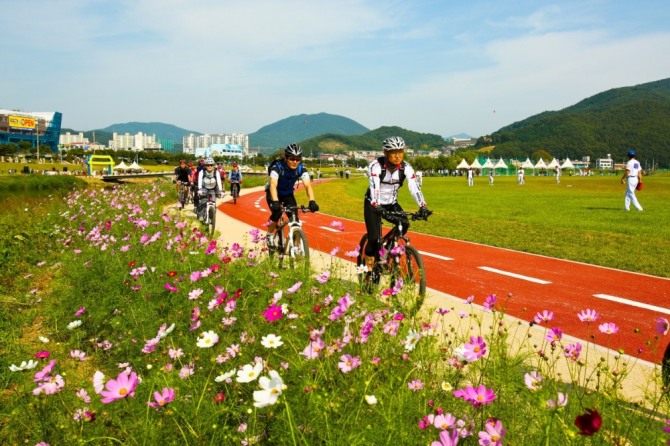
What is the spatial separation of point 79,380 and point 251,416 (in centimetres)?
203

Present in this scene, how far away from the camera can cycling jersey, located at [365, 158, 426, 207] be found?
21.6 ft

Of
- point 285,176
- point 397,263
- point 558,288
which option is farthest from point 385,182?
point 558,288

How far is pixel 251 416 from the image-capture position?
2742mm

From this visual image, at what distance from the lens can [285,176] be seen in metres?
8.18

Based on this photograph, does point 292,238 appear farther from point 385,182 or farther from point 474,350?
point 474,350

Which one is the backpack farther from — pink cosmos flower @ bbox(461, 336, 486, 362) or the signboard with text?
the signboard with text

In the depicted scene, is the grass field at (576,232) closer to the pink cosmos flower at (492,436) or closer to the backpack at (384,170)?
the backpack at (384,170)

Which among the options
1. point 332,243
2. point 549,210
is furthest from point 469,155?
point 332,243

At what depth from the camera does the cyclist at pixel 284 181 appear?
780 cm

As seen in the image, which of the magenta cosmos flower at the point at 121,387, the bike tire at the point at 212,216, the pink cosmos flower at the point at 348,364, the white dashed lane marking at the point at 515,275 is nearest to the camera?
the magenta cosmos flower at the point at 121,387

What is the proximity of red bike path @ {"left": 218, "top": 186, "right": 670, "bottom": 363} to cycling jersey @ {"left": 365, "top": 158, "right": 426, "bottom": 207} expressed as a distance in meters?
1.04

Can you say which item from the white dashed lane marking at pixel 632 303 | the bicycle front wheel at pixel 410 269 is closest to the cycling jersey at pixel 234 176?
the bicycle front wheel at pixel 410 269

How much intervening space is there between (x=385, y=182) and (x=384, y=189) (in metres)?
0.09

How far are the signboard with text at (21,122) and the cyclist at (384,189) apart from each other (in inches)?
8488
